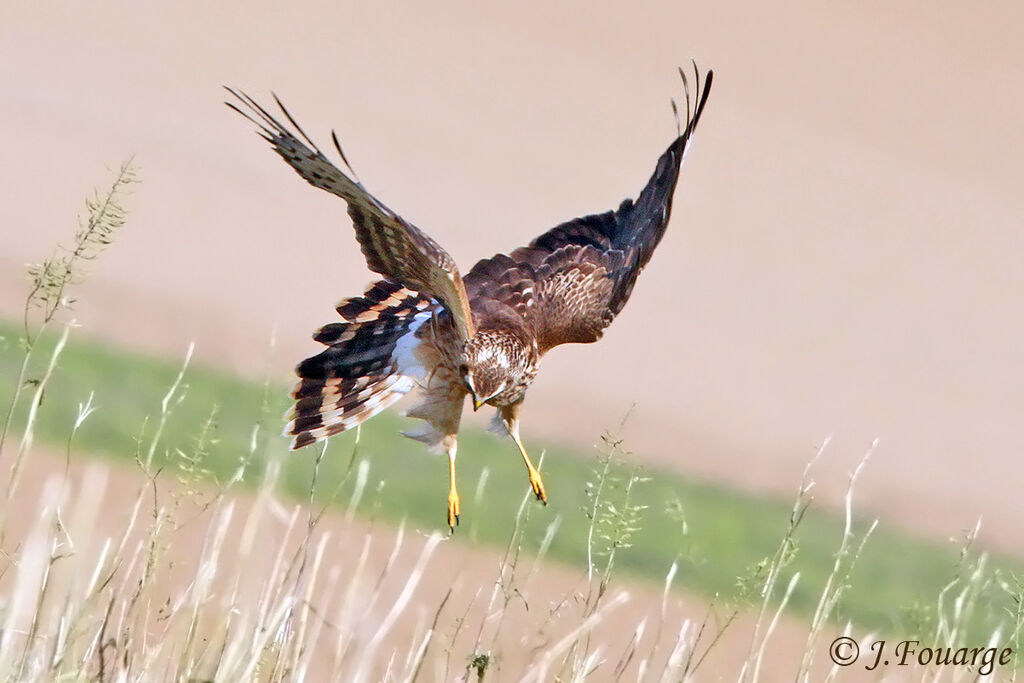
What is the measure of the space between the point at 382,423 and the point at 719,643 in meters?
9.80

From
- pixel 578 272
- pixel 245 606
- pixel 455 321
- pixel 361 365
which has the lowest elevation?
pixel 245 606

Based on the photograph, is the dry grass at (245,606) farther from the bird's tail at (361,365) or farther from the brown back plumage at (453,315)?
the bird's tail at (361,365)

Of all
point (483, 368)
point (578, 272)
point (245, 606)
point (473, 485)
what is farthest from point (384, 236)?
point (473, 485)

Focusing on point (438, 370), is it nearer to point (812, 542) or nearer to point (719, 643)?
point (719, 643)

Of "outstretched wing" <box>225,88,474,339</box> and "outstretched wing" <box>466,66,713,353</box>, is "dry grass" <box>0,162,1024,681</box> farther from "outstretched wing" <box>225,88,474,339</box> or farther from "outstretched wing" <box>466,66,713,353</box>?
"outstretched wing" <box>466,66,713,353</box>

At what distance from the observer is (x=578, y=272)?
6.22 metres

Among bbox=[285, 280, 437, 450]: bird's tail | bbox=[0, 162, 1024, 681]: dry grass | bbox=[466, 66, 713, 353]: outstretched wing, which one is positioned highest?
bbox=[466, 66, 713, 353]: outstretched wing

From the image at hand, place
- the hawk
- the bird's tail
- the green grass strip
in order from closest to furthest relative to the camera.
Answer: the hawk
the bird's tail
the green grass strip

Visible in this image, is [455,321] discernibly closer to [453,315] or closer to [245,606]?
[453,315]

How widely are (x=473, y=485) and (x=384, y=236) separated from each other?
722 cm

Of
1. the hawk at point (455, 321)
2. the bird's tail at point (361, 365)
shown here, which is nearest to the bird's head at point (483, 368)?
the hawk at point (455, 321)

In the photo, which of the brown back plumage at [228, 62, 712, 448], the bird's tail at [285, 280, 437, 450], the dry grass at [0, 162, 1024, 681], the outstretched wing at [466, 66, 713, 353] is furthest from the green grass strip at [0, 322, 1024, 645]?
the dry grass at [0, 162, 1024, 681]

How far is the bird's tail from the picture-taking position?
5645 millimetres

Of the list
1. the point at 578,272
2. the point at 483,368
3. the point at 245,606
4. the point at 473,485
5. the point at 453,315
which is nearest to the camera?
the point at 245,606
